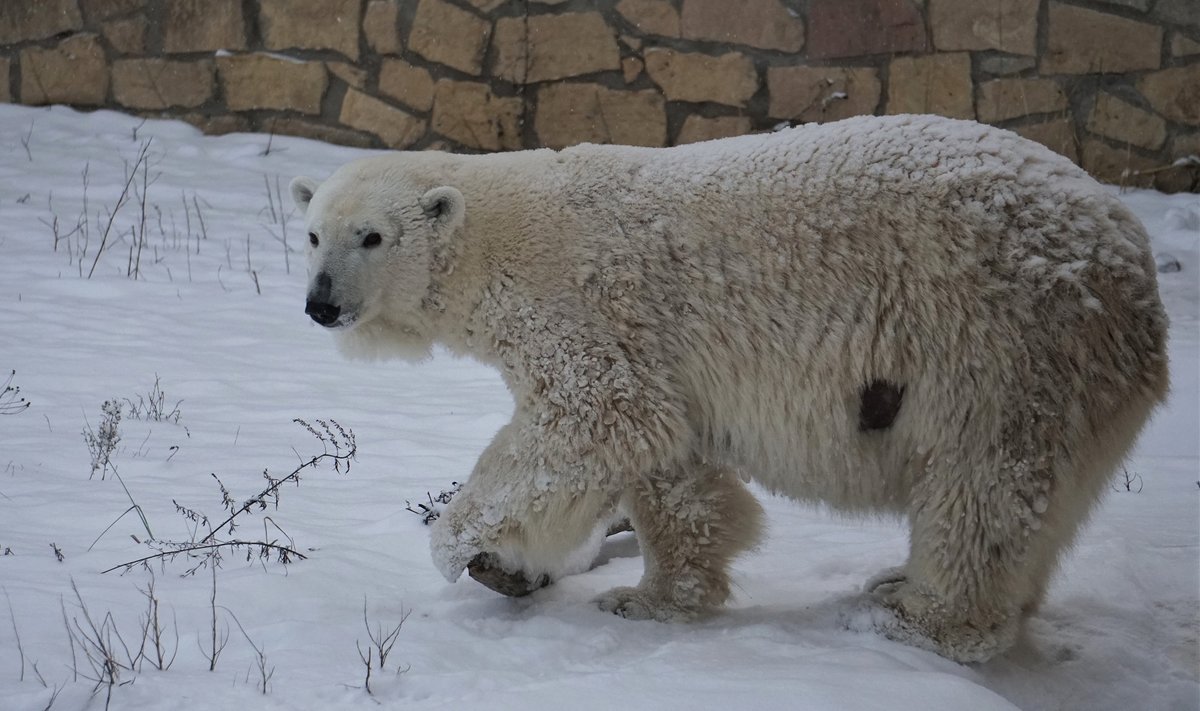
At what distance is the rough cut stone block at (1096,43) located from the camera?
26.1 feet

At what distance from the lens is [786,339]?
344 centimetres

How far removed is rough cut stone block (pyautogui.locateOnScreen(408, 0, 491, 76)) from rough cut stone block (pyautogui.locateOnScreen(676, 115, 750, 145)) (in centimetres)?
177

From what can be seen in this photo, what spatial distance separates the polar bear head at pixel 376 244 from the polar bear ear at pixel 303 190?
0.26m

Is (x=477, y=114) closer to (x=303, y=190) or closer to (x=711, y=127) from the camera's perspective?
(x=711, y=127)

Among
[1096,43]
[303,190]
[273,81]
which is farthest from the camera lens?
[273,81]

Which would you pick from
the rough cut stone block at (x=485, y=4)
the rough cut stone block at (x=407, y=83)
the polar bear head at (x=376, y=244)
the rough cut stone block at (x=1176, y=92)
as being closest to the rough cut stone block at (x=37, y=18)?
the rough cut stone block at (x=407, y=83)

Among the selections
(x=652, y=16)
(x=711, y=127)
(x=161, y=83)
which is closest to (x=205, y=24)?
(x=161, y=83)

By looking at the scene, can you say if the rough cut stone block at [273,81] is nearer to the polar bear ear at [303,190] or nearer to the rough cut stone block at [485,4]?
the rough cut stone block at [485,4]

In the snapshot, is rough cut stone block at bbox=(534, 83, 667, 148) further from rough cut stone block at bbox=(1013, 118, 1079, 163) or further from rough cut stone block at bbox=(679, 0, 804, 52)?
rough cut stone block at bbox=(1013, 118, 1079, 163)

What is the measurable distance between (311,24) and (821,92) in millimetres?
4147

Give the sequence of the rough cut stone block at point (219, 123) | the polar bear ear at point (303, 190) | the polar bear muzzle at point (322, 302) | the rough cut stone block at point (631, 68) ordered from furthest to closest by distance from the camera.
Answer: the rough cut stone block at point (219, 123) < the rough cut stone block at point (631, 68) < the polar bear ear at point (303, 190) < the polar bear muzzle at point (322, 302)

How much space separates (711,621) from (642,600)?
22 cm

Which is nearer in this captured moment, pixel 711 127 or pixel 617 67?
pixel 711 127

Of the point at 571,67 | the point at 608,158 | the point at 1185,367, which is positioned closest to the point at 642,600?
the point at 608,158
